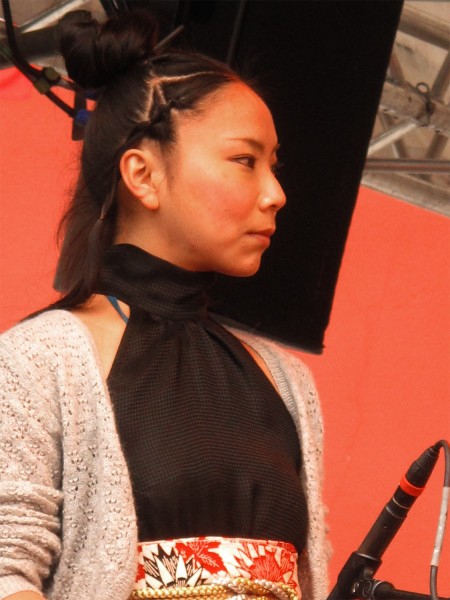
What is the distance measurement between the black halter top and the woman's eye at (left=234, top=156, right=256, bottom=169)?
0.54 feet

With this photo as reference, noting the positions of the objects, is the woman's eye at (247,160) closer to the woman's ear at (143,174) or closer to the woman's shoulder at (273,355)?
the woman's ear at (143,174)

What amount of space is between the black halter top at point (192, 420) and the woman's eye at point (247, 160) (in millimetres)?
165

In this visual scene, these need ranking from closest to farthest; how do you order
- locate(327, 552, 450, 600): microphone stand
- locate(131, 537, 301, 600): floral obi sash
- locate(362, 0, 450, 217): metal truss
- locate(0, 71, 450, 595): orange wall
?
1. locate(327, 552, 450, 600): microphone stand
2. locate(131, 537, 301, 600): floral obi sash
3. locate(362, 0, 450, 217): metal truss
4. locate(0, 71, 450, 595): orange wall

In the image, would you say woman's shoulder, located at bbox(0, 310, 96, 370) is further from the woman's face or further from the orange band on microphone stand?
the orange band on microphone stand

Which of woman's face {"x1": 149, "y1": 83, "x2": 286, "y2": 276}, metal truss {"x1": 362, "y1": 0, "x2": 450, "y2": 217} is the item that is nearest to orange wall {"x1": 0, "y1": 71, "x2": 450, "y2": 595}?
metal truss {"x1": 362, "y1": 0, "x2": 450, "y2": 217}

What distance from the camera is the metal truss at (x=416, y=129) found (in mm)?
2553

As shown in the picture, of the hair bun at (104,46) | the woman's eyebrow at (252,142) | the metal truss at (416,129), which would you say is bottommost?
the woman's eyebrow at (252,142)

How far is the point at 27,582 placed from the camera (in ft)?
3.66

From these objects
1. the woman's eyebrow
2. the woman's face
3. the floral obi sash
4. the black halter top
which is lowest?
the floral obi sash

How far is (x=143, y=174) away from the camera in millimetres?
1435

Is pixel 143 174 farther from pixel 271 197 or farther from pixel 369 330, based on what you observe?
pixel 369 330

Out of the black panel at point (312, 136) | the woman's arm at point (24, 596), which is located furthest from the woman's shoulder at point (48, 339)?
the black panel at point (312, 136)

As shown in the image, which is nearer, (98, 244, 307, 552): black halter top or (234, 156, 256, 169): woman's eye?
(98, 244, 307, 552): black halter top

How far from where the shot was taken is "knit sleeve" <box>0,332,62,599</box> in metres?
1.12
